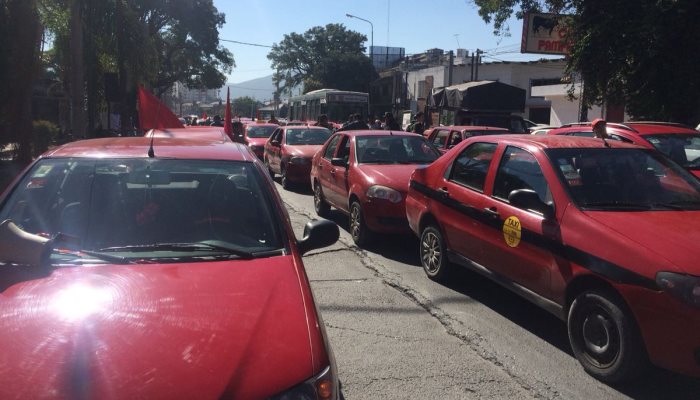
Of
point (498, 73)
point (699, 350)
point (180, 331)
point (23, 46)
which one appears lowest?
point (699, 350)

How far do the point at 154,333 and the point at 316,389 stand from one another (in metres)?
0.65

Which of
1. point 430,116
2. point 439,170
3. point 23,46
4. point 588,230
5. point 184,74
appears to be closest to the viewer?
point 588,230

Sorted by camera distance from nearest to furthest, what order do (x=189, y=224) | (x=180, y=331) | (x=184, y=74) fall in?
(x=180, y=331) < (x=189, y=224) < (x=184, y=74)

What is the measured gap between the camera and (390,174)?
25.5ft

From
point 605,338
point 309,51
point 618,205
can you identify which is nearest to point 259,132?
point 618,205

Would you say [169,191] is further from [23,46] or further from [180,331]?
[23,46]

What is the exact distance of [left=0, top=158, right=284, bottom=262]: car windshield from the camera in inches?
122

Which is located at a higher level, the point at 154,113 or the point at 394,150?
the point at 154,113

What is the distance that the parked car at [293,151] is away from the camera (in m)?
13.1

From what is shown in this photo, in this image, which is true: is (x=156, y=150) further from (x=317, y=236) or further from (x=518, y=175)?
(x=518, y=175)

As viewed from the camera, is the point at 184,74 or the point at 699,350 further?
the point at 184,74

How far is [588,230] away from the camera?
159 inches

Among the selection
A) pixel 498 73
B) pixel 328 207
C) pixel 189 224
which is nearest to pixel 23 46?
pixel 328 207

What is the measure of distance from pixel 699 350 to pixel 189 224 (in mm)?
3003
